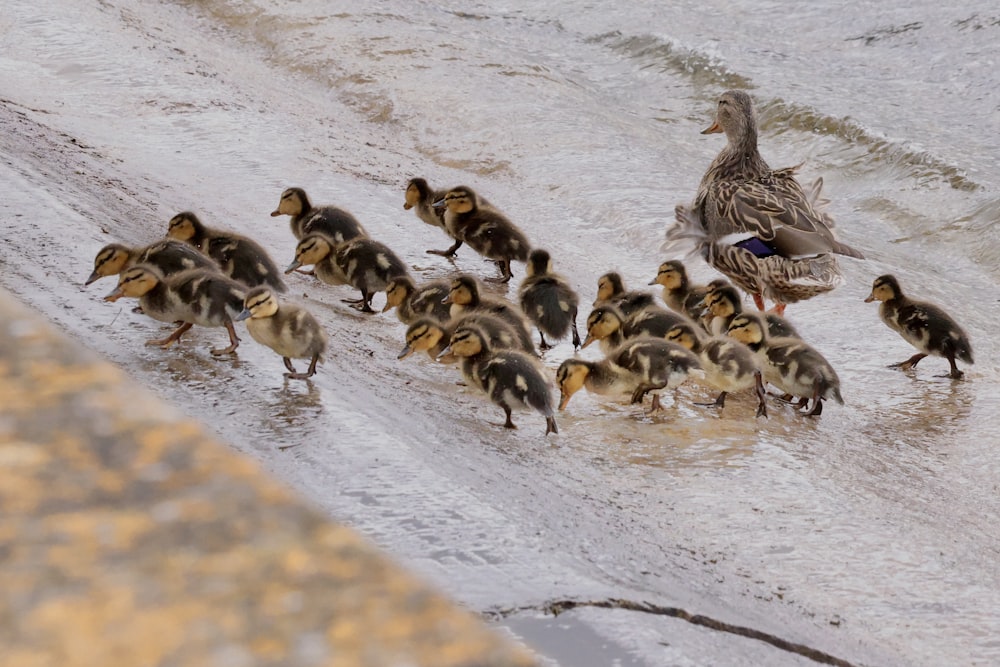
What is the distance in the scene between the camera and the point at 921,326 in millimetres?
4809

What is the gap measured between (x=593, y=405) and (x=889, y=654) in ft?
6.06

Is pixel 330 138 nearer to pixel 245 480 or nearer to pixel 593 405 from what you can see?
pixel 593 405

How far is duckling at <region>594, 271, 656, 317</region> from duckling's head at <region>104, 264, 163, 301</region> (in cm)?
189

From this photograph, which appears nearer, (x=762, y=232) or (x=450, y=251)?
(x=762, y=232)

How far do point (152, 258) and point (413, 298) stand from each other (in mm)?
1109

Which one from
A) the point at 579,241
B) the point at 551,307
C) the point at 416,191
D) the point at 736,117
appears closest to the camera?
the point at 551,307

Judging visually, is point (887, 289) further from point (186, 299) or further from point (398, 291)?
point (186, 299)

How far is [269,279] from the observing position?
4.78m

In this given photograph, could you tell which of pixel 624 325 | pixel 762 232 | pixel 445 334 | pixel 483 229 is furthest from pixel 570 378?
pixel 762 232

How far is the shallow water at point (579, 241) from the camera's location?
2500 millimetres

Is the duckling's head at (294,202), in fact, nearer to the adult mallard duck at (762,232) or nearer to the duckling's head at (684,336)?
the adult mallard duck at (762,232)

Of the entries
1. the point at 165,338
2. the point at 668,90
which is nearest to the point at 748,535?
the point at 165,338

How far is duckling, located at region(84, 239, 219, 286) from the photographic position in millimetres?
3678

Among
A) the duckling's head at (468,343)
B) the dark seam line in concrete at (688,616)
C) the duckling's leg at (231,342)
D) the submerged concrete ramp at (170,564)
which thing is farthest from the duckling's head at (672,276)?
the submerged concrete ramp at (170,564)
